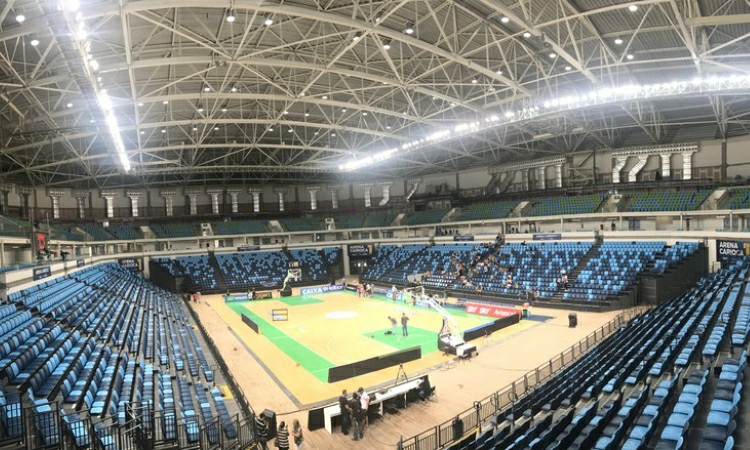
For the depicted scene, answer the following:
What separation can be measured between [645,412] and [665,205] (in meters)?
36.3

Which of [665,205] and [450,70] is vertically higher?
[450,70]

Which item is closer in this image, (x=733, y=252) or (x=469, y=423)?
(x=469, y=423)

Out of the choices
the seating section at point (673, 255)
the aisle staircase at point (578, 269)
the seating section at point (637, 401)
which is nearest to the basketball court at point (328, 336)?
the aisle staircase at point (578, 269)

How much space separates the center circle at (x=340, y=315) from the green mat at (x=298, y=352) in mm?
4619

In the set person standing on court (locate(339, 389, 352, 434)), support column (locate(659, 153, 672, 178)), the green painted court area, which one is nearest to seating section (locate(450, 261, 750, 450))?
person standing on court (locate(339, 389, 352, 434))

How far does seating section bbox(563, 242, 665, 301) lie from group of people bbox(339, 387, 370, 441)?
23.8 m

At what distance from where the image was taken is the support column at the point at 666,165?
43.7m

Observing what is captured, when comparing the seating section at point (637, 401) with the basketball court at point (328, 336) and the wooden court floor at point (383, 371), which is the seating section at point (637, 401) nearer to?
the wooden court floor at point (383, 371)

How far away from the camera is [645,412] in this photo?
961 centimetres

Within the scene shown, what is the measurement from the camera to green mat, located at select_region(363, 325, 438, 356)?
25.1 meters

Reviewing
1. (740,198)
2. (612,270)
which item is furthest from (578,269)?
(740,198)

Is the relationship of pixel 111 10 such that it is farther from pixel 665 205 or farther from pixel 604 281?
pixel 665 205

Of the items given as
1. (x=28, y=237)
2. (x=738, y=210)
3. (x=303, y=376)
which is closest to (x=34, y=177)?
(x=28, y=237)

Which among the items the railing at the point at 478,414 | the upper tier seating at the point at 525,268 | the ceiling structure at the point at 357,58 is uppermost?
the ceiling structure at the point at 357,58
